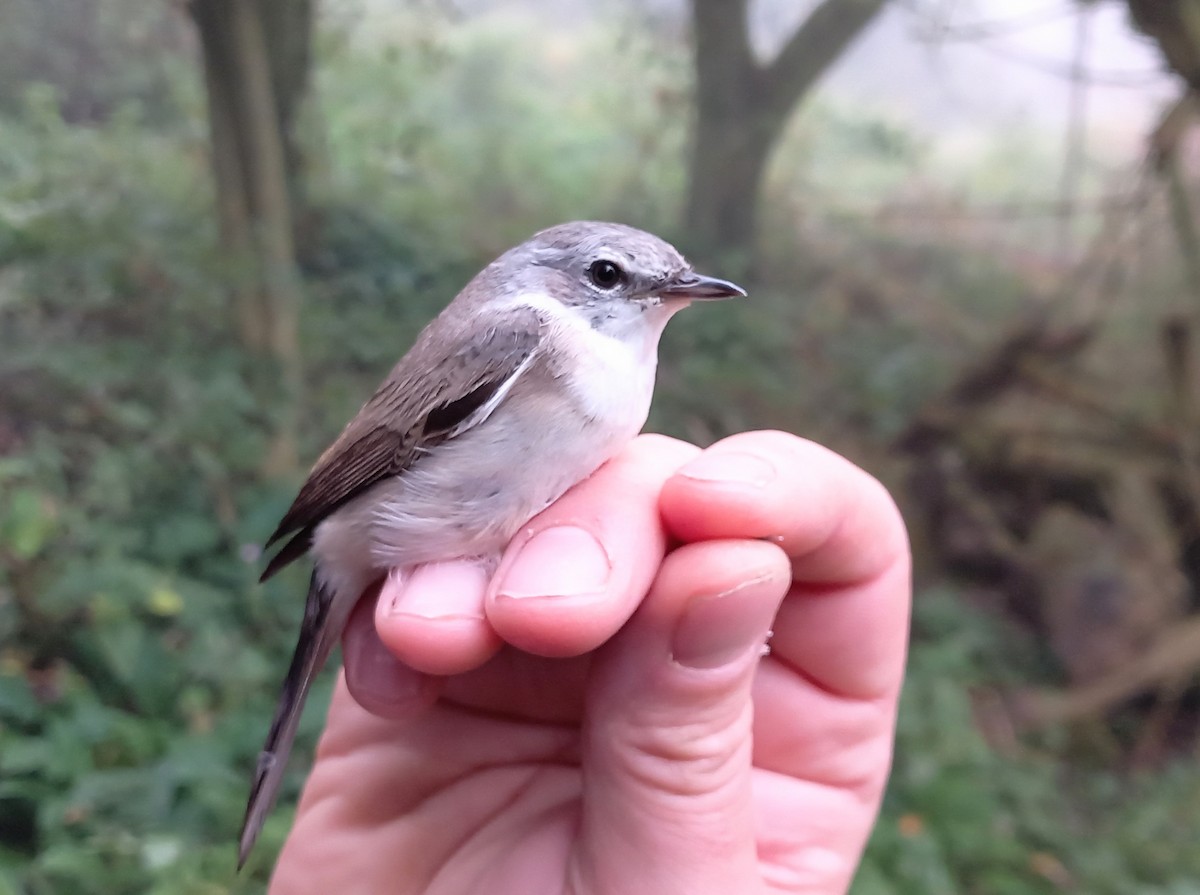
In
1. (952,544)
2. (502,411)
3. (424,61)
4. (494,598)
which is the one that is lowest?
(952,544)

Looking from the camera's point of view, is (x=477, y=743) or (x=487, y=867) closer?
(x=487, y=867)

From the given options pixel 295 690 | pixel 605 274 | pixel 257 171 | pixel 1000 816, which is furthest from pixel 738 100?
pixel 295 690

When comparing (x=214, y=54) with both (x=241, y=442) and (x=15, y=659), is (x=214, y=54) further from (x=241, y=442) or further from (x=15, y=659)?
(x=15, y=659)

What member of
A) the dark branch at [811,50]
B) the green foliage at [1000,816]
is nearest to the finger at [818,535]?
the green foliage at [1000,816]

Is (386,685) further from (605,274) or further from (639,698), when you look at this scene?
(605,274)

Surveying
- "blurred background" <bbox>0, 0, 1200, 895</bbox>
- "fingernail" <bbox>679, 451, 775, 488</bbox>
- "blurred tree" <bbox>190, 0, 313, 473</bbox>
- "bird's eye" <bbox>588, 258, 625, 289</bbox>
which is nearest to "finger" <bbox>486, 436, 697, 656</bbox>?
"fingernail" <bbox>679, 451, 775, 488</bbox>

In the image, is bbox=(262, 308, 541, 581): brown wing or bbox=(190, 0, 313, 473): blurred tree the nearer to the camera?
bbox=(262, 308, 541, 581): brown wing

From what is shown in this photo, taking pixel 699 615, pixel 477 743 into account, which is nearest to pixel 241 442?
pixel 477 743

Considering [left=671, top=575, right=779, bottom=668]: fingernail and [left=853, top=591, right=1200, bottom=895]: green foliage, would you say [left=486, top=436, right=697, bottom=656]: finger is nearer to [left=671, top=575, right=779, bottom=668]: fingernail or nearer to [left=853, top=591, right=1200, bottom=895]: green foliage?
[left=671, top=575, right=779, bottom=668]: fingernail
